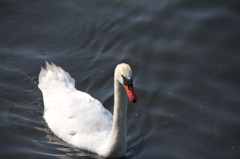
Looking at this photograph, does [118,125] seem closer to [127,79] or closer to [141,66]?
[127,79]

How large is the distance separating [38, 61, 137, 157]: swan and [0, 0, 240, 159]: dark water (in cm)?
28

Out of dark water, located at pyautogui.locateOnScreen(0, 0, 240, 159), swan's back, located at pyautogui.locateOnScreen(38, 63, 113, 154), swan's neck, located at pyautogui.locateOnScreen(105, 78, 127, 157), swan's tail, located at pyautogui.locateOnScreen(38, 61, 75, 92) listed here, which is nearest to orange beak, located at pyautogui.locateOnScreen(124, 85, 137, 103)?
swan's neck, located at pyautogui.locateOnScreen(105, 78, 127, 157)

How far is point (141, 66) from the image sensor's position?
40.1 ft

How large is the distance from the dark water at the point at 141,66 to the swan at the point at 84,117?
0.92 ft

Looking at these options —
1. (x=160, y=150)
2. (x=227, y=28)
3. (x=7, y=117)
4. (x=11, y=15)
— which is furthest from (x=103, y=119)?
(x=11, y=15)

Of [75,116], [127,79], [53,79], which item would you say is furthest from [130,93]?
[53,79]

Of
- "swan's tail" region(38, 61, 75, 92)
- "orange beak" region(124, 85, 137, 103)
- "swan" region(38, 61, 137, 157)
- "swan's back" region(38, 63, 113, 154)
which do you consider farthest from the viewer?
"swan's tail" region(38, 61, 75, 92)

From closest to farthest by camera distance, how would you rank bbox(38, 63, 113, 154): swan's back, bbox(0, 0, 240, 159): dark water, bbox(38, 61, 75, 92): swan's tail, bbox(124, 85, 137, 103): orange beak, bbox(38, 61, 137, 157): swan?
bbox(124, 85, 137, 103): orange beak < bbox(38, 61, 137, 157): swan < bbox(38, 63, 113, 154): swan's back < bbox(0, 0, 240, 159): dark water < bbox(38, 61, 75, 92): swan's tail

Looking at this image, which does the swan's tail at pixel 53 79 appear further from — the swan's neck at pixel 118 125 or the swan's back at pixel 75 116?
the swan's neck at pixel 118 125

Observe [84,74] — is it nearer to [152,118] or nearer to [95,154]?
[152,118]

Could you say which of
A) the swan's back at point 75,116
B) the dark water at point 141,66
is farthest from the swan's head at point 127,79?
the dark water at point 141,66

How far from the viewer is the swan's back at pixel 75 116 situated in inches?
364

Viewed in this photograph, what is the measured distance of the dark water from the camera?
9711 mm

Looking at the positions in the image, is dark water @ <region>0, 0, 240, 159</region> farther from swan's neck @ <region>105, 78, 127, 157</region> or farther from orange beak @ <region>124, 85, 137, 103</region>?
orange beak @ <region>124, 85, 137, 103</region>
